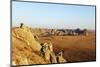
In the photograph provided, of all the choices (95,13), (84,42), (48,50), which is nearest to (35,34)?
(48,50)

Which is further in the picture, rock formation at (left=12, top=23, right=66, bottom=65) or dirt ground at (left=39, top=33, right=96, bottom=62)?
dirt ground at (left=39, top=33, right=96, bottom=62)

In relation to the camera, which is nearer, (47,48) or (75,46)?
(47,48)

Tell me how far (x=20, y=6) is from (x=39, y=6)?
226mm

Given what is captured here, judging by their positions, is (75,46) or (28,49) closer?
(28,49)

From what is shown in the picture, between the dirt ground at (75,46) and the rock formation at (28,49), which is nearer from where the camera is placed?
the rock formation at (28,49)

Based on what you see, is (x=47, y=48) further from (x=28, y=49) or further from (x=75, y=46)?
(x=75, y=46)

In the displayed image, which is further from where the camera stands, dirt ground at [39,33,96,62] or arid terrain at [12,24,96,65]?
dirt ground at [39,33,96,62]

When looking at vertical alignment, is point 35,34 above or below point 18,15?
below

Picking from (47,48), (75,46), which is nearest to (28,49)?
(47,48)

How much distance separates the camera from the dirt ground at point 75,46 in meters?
2.64

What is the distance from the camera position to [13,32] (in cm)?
244

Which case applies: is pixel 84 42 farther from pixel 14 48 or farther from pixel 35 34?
pixel 14 48

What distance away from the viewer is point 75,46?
8.98 ft

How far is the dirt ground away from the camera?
2.64 meters
